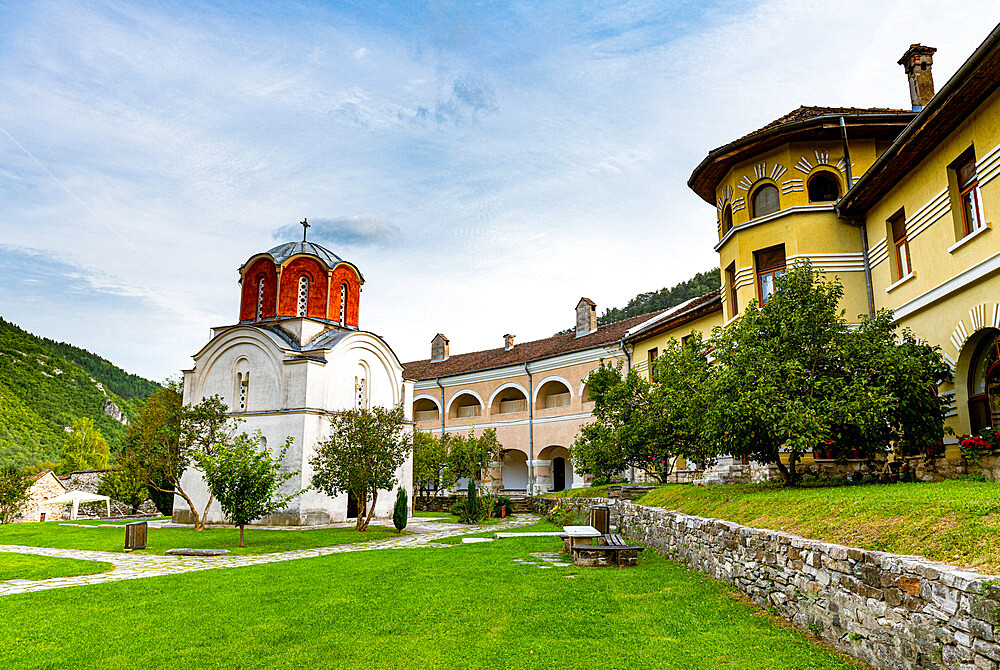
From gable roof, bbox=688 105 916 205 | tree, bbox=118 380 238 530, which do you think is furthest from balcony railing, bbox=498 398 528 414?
gable roof, bbox=688 105 916 205

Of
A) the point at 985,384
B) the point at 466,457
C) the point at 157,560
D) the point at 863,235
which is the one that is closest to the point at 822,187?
the point at 863,235

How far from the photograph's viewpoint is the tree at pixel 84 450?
46906 mm

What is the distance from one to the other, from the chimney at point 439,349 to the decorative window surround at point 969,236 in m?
33.9

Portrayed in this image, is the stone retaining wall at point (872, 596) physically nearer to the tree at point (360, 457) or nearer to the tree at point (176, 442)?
the tree at point (360, 457)

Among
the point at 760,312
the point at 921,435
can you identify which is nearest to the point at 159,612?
the point at 760,312

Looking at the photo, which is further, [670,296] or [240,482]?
[670,296]

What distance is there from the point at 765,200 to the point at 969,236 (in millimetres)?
6045

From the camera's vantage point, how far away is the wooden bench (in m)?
10.7

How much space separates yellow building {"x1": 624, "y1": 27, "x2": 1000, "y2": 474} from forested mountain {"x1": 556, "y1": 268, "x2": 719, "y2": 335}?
113 ft

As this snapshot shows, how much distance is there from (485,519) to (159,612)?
17198 mm

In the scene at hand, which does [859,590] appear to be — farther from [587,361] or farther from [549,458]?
[549,458]

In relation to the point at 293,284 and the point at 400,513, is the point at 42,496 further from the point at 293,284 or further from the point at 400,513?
the point at 400,513

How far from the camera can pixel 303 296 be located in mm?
24625

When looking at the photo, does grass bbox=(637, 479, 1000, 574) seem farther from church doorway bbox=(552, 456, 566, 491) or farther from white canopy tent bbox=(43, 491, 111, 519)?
white canopy tent bbox=(43, 491, 111, 519)
